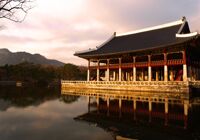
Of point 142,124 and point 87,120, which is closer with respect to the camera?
point 142,124

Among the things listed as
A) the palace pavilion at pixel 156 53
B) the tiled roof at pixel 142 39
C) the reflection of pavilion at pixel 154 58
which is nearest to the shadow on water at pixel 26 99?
the reflection of pavilion at pixel 154 58

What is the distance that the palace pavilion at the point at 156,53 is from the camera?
102ft

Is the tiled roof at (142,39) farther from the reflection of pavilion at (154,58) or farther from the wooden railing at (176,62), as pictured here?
the wooden railing at (176,62)

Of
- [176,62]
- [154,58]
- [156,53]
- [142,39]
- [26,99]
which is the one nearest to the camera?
[26,99]

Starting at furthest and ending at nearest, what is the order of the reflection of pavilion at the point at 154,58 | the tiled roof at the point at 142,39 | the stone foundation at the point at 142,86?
the tiled roof at the point at 142,39
the reflection of pavilion at the point at 154,58
the stone foundation at the point at 142,86

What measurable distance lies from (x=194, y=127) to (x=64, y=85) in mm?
36811

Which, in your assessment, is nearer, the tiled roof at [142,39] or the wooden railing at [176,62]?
the wooden railing at [176,62]

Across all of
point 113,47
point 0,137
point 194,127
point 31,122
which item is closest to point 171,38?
A: point 113,47

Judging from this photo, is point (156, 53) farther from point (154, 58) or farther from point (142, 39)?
point (142, 39)

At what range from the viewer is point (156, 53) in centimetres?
3384

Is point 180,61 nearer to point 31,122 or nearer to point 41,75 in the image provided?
point 31,122

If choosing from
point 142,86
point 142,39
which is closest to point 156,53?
point 142,86

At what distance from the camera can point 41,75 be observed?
79.6 metres

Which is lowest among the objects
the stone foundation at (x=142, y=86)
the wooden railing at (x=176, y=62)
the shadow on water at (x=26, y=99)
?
the shadow on water at (x=26, y=99)
